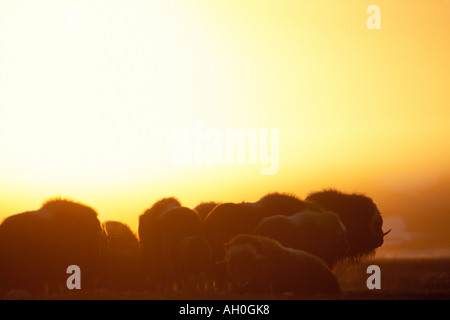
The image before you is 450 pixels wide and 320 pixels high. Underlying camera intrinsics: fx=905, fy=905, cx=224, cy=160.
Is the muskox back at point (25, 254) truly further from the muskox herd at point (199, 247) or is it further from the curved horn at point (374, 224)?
the curved horn at point (374, 224)

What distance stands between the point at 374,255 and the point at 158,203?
699 centimetres

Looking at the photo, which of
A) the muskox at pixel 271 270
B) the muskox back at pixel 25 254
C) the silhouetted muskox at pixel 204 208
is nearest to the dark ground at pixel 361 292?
the muskox at pixel 271 270

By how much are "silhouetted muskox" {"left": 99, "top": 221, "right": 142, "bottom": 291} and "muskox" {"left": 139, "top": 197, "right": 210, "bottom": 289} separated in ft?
1.23

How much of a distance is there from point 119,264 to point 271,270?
22.0 ft

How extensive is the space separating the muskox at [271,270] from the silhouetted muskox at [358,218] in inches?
238

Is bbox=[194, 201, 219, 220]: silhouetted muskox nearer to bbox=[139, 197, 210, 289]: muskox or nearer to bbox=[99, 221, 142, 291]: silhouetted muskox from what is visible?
bbox=[139, 197, 210, 289]: muskox

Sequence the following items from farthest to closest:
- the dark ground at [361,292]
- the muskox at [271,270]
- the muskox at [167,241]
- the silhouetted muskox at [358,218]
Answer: the silhouetted muskox at [358,218] < the muskox at [167,241] < the muskox at [271,270] < the dark ground at [361,292]

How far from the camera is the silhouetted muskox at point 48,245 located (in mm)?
23734

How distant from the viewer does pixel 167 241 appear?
26.0 m

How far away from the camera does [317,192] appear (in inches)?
1144

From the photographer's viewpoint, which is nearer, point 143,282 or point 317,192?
point 143,282

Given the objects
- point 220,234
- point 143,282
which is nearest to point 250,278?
point 220,234
